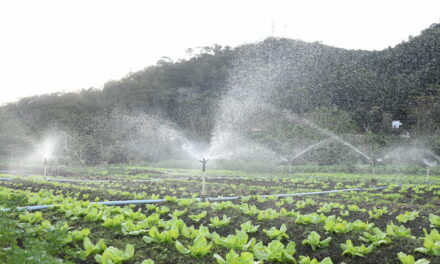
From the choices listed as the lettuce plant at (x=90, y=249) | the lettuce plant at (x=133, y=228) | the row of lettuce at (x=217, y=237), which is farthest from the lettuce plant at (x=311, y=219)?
the lettuce plant at (x=90, y=249)

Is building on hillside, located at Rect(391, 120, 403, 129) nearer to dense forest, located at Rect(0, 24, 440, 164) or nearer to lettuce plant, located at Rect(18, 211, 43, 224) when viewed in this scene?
dense forest, located at Rect(0, 24, 440, 164)

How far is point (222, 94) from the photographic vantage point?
44.4 meters

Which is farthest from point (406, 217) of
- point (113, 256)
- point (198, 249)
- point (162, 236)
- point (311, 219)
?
point (113, 256)

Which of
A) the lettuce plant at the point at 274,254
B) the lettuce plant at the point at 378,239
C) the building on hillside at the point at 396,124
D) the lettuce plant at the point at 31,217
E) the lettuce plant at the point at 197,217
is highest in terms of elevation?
the building on hillside at the point at 396,124

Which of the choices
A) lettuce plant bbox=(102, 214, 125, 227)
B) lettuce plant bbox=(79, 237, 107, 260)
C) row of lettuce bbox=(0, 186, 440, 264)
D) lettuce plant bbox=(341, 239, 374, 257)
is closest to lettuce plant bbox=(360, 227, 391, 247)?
row of lettuce bbox=(0, 186, 440, 264)

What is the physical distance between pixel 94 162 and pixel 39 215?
23592 millimetres

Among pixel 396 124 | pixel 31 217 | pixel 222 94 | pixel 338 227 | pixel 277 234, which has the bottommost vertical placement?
pixel 31 217

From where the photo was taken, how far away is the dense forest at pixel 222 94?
30.4m

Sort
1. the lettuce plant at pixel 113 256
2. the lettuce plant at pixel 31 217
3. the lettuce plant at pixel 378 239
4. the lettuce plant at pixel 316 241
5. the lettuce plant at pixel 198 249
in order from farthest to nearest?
the lettuce plant at pixel 31 217 < the lettuce plant at pixel 316 241 < the lettuce plant at pixel 378 239 < the lettuce plant at pixel 198 249 < the lettuce plant at pixel 113 256

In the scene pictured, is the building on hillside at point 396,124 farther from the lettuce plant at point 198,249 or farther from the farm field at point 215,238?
the lettuce plant at point 198,249

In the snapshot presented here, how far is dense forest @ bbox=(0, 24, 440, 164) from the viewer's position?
3044 centimetres

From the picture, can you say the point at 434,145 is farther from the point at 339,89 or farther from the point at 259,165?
the point at 339,89

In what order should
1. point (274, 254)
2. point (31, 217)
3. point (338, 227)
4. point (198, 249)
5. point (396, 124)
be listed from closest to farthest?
1. point (274, 254)
2. point (198, 249)
3. point (338, 227)
4. point (31, 217)
5. point (396, 124)

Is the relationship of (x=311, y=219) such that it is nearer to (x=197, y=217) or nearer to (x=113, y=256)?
(x=197, y=217)
